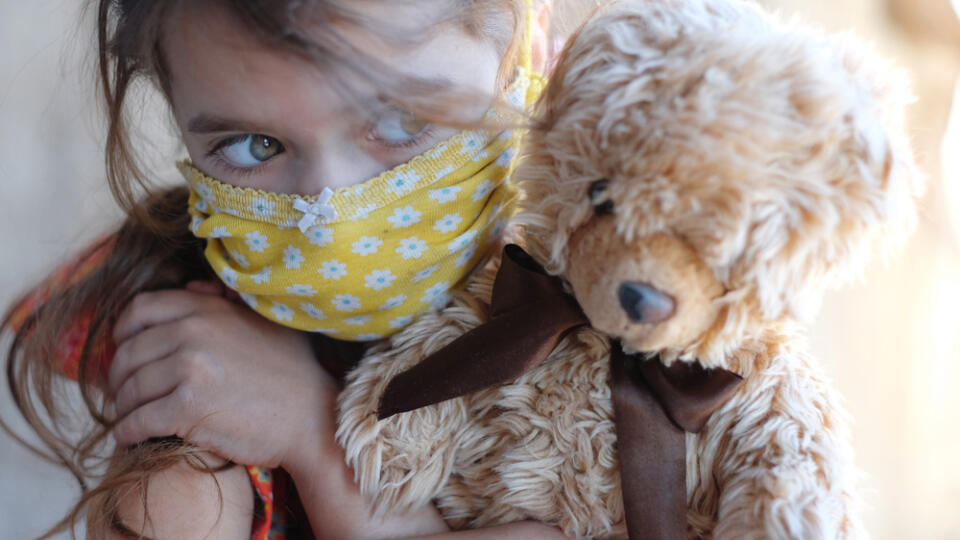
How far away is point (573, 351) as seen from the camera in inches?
21.8

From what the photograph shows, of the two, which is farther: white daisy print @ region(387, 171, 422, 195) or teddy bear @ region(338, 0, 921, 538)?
white daisy print @ region(387, 171, 422, 195)

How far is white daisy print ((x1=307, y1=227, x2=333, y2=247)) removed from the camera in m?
0.57

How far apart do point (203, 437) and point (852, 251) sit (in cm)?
53

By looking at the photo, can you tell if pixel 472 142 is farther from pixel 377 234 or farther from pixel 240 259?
pixel 240 259

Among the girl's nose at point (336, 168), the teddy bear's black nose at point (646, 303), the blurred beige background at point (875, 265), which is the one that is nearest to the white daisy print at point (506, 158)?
the girl's nose at point (336, 168)

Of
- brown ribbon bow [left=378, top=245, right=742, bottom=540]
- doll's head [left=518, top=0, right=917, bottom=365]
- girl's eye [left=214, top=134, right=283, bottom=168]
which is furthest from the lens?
girl's eye [left=214, top=134, right=283, bottom=168]

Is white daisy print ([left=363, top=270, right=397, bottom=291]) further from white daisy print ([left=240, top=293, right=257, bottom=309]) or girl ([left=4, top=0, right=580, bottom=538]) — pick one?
white daisy print ([left=240, top=293, right=257, bottom=309])

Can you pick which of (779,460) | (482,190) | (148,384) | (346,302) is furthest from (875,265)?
(148,384)

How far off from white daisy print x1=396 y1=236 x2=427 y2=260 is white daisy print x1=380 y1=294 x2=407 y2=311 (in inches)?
1.4

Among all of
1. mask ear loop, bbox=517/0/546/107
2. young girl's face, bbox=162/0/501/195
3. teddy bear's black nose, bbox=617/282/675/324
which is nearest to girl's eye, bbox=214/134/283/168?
young girl's face, bbox=162/0/501/195

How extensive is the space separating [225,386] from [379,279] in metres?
0.19

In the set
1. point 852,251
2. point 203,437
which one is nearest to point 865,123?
point 852,251

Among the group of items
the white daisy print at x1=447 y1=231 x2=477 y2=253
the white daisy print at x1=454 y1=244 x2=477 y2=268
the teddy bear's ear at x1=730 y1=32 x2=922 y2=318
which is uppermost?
the teddy bear's ear at x1=730 y1=32 x2=922 y2=318

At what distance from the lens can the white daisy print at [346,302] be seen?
60 centimetres
